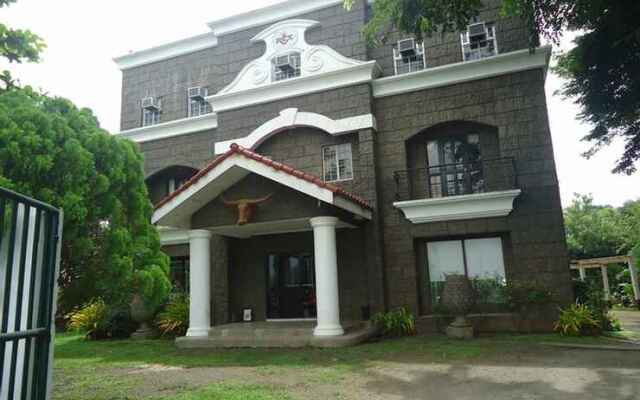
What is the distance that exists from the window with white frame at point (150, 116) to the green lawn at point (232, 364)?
306 inches

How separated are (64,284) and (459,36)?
11.0 metres

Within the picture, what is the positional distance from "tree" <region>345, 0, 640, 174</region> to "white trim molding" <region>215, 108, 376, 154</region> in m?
2.37

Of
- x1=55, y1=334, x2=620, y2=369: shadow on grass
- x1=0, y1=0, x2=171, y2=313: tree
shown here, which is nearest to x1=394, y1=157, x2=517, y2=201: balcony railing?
x1=55, y1=334, x2=620, y2=369: shadow on grass

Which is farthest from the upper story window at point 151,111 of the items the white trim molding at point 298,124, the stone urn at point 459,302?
the stone urn at point 459,302

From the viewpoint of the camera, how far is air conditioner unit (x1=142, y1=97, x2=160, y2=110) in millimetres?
16078

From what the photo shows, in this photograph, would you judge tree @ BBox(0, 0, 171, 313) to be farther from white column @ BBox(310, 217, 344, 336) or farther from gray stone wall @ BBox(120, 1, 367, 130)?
gray stone wall @ BBox(120, 1, 367, 130)

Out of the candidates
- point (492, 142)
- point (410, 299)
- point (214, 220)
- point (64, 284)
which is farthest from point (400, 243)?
point (64, 284)

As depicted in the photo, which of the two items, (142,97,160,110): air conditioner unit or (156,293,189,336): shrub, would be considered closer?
(156,293,189,336): shrub

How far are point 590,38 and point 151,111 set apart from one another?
43.0 feet

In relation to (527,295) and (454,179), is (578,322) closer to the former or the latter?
(527,295)

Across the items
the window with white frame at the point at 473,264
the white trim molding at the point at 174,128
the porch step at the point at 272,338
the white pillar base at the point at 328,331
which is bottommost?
the porch step at the point at 272,338

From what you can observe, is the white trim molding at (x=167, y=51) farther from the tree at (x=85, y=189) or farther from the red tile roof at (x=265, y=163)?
the tree at (x=85, y=189)

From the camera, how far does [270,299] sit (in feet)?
43.8

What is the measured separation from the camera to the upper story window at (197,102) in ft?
51.2
